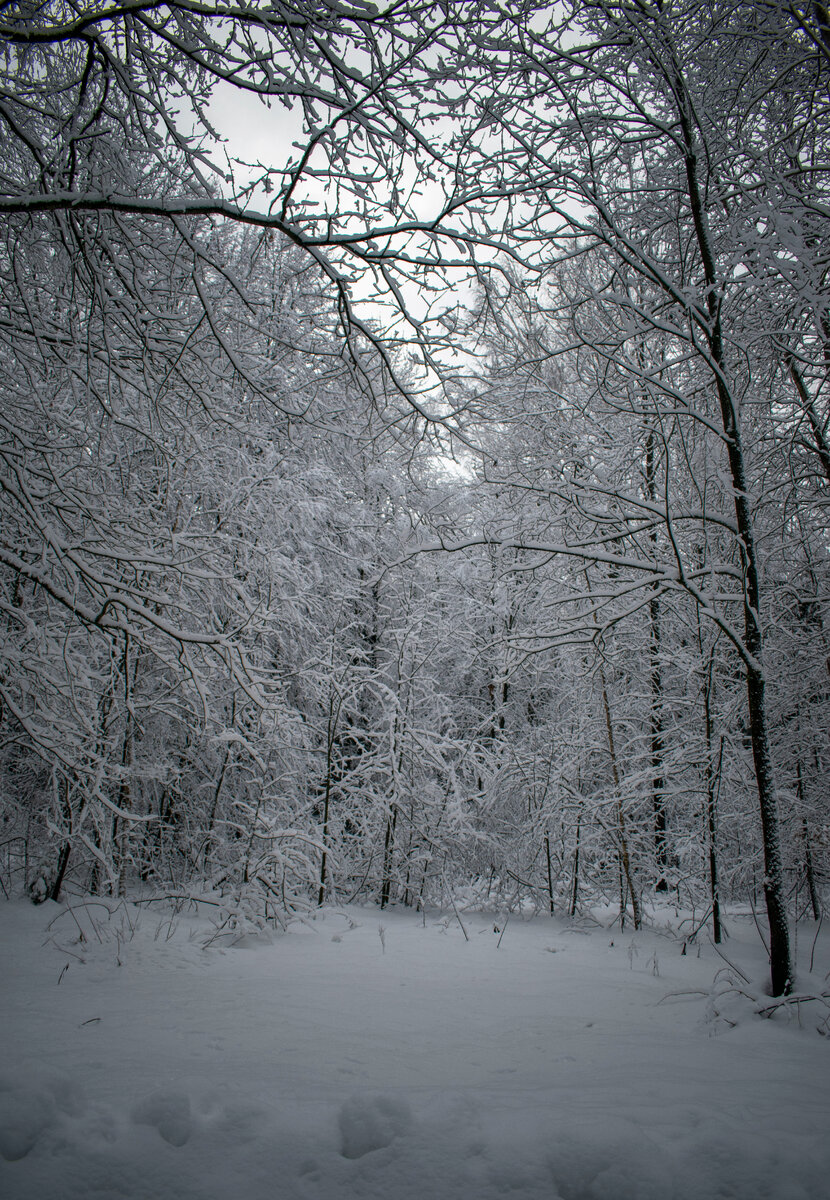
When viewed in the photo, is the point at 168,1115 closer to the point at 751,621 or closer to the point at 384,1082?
the point at 384,1082

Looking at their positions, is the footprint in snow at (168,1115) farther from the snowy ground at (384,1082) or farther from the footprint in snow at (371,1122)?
the footprint in snow at (371,1122)

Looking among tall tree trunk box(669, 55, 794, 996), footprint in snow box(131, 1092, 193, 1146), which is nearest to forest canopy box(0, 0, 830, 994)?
tall tree trunk box(669, 55, 794, 996)

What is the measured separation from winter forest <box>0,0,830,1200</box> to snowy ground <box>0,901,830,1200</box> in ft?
0.34

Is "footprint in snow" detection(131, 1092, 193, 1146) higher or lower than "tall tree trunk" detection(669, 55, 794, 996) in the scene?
lower

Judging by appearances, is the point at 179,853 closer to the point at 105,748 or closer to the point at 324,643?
the point at 105,748

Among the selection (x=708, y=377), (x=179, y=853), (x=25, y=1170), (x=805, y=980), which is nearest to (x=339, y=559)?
(x=179, y=853)

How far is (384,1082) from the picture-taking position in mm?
1958

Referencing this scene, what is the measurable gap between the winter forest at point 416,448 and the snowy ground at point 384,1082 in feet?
0.34

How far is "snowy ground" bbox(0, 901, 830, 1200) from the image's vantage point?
4.68 feet

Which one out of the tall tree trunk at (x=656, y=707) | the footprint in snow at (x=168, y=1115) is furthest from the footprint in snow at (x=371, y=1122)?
the tall tree trunk at (x=656, y=707)

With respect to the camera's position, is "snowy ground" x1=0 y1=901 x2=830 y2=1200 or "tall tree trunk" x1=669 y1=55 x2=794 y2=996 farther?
"tall tree trunk" x1=669 y1=55 x2=794 y2=996

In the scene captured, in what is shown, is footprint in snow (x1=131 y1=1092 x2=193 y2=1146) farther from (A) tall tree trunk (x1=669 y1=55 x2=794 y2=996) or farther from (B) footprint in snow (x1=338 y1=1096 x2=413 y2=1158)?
(A) tall tree trunk (x1=669 y1=55 x2=794 y2=996)

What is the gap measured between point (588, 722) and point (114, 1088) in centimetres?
608

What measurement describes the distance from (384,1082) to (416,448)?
2.93 m
